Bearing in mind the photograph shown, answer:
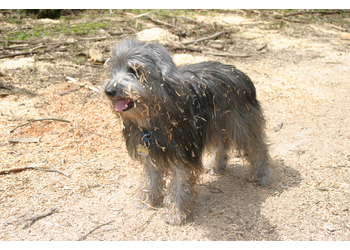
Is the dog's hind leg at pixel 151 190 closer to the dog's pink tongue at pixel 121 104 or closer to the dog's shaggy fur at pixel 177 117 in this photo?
the dog's shaggy fur at pixel 177 117

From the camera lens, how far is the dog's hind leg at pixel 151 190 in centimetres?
402

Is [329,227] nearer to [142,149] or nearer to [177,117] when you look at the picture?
[177,117]

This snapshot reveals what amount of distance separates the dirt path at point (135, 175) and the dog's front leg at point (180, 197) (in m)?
0.13

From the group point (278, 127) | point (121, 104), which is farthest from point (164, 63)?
point (278, 127)

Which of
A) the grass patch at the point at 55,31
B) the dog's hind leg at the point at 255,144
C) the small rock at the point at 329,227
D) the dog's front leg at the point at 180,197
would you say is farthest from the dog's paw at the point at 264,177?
the grass patch at the point at 55,31

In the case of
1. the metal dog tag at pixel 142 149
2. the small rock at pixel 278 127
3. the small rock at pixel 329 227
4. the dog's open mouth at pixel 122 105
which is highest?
the dog's open mouth at pixel 122 105

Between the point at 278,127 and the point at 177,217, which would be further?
the point at 278,127

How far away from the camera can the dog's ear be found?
3.09m

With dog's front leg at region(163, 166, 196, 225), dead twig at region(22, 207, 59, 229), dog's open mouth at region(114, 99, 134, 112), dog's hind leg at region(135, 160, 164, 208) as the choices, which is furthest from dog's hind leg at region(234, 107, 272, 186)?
dead twig at region(22, 207, 59, 229)

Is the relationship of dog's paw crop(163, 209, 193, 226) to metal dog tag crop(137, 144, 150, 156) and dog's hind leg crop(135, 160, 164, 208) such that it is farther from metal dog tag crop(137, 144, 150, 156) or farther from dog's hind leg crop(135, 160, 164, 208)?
metal dog tag crop(137, 144, 150, 156)

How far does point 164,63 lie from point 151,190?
171 cm

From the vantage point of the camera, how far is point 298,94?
23.5 feet

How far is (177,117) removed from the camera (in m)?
3.33
